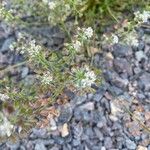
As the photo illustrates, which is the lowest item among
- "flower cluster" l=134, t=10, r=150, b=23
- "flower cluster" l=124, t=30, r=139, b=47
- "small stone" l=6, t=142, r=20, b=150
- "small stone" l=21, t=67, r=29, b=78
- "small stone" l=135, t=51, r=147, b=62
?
"small stone" l=6, t=142, r=20, b=150

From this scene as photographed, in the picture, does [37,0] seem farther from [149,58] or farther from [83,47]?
[149,58]

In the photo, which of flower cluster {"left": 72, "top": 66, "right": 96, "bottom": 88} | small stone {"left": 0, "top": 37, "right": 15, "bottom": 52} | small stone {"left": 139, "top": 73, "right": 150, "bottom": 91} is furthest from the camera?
small stone {"left": 0, "top": 37, "right": 15, "bottom": 52}

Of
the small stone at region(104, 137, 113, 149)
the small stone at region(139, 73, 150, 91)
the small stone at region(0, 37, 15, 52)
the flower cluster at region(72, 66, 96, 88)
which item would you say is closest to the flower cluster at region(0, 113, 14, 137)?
the flower cluster at region(72, 66, 96, 88)

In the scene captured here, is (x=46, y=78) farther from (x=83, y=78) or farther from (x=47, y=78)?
(x=83, y=78)

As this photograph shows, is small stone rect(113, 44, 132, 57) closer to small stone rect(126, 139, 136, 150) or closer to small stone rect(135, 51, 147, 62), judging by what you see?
small stone rect(135, 51, 147, 62)

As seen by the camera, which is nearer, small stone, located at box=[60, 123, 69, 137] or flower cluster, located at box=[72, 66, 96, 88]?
flower cluster, located at box=[72, 66, 96, 88]

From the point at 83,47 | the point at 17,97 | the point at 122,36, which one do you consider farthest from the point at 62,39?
the point at 17,97

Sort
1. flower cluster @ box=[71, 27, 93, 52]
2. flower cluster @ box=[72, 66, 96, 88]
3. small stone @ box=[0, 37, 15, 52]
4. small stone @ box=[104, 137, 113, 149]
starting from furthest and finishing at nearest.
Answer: small stone @ box=[0, 37, 15, 52] → small stone @ box=[104, 137, 113, 149] → flower cluster @ box=[71, 27, 93, 52] → flower cluster @ box=[72, 66, 96, 88]

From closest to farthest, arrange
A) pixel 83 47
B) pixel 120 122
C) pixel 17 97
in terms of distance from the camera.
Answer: pixel 17 97
pixel 120 122
pixel 83 47

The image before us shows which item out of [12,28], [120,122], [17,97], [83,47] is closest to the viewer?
[17,97]

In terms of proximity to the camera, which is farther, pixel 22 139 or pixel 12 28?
pixel 12 28
